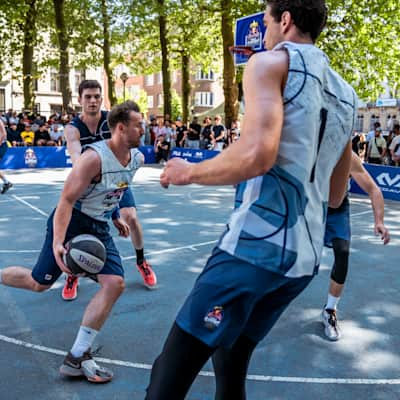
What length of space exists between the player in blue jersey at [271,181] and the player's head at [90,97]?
3.45 meters

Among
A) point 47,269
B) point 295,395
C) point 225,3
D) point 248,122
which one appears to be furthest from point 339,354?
point 225,3

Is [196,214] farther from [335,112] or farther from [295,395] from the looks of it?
[335,112]

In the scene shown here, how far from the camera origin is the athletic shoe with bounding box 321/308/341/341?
13.4 feet

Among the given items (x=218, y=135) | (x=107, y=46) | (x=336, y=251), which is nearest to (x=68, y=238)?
(x=336, y=251)

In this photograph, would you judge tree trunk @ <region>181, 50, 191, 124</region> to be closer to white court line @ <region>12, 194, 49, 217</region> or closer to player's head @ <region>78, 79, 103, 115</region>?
white court line @ <region>12, 194, 49, 217</region>

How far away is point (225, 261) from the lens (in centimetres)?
172

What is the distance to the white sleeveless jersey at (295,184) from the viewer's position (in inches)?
63.7

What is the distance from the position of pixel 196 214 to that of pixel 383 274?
13.7ft

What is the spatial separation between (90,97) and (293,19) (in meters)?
3.65

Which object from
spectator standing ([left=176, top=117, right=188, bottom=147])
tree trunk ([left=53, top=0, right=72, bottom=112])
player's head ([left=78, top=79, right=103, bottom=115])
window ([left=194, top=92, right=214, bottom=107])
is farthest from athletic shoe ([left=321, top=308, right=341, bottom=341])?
window ([left=194, top=92, right=214, bottom=107])

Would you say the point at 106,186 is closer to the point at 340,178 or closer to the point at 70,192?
the point at 70,192

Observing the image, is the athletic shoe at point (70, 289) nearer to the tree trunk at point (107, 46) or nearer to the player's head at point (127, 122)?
the player's head at point (127, 122)

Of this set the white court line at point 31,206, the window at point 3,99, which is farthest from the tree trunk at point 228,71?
the window at point 3,99

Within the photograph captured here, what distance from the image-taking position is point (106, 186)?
3.46m
